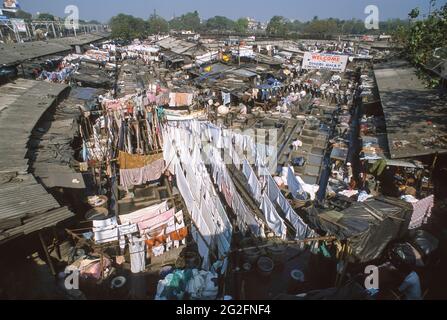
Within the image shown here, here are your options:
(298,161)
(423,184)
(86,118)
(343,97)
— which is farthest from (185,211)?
(343,97)

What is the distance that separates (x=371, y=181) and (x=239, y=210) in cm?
821

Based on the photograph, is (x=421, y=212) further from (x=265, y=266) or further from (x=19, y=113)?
(x=19, y=113)

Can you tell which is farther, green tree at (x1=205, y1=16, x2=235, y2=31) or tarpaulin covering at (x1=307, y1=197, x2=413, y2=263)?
green tree at (x1=205, y1=16, x2=235, y2=31)

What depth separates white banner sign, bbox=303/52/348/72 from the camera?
2772 centimetres

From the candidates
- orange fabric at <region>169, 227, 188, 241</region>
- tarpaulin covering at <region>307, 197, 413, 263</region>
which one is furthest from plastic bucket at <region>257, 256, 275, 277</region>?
orange fabric at <region>169, 227, 188, 241</region>

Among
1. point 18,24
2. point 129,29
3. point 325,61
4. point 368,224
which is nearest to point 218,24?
point 129,29

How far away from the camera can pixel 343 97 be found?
34.1m

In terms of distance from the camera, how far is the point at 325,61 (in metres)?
28.6

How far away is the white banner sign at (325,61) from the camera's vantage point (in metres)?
27.7

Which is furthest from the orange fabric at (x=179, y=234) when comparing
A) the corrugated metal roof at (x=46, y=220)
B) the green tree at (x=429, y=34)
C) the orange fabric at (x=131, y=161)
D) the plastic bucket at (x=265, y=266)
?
the green tree at (x=429, y=34)

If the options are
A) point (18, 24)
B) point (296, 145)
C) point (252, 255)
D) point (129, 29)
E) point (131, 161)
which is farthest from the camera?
point (129, 29)

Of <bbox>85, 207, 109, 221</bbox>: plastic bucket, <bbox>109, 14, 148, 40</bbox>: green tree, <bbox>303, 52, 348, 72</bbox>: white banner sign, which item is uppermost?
<bbox>109, 14, 148, 40</bbox>: green tree

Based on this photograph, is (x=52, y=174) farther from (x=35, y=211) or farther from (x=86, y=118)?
(x=86, y=118)

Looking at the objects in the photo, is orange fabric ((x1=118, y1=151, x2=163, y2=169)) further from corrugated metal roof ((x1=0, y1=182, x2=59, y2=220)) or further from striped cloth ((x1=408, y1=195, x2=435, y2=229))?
striped cloth ((x1=408, y1=195, x2=435, y2=229))
